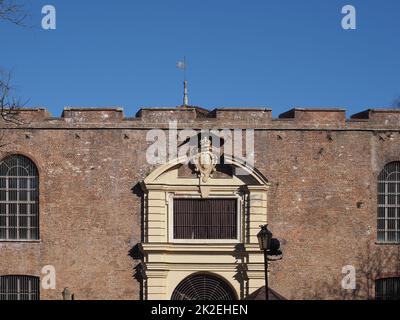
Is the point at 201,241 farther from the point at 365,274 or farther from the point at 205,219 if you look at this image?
the point at 365,274

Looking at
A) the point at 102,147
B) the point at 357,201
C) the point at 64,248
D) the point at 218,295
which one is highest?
the point at 102,147

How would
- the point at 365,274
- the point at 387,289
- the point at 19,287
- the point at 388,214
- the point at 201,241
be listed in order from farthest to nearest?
the point at 388,214 < the point at 387,289 < the point at 365,274 < the point at 201,241 < the point at 19,287

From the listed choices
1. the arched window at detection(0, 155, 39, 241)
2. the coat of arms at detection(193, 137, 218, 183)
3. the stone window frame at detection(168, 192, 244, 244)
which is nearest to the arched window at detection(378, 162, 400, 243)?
the stone window frame at detection(168, 192, 244, 244)

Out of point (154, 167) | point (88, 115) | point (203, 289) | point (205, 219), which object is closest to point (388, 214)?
point (205, 219)

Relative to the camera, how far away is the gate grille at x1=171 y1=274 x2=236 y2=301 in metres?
23.9

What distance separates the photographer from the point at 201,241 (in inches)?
944

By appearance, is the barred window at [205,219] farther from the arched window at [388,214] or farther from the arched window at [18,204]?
the arched window at [388,214]

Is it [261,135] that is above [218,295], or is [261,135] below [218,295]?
above

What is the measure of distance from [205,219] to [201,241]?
0.74 m

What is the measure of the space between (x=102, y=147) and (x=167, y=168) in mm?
Answer: 2277

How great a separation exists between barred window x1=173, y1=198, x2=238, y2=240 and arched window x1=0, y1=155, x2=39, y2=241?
4580 mm

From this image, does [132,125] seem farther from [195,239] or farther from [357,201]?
[357,201]
